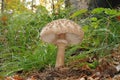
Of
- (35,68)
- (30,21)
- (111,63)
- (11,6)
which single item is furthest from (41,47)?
(11,6)

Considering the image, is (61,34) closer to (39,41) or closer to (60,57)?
(60,57)

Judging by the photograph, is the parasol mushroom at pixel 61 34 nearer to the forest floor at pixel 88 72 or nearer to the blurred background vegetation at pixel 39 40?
the forest floor at pixel 88 72

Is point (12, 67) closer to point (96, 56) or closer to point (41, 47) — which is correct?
point (41, 47)

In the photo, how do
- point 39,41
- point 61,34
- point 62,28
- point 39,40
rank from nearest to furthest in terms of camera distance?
point 62,28 < point 61,34 < point 39,41 < point 39,40

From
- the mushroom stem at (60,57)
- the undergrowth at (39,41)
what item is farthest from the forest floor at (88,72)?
the undergrowth at (39,41)

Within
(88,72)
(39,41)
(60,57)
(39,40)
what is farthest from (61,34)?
(39,40)

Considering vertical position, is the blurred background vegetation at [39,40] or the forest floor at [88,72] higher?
the blurred background vegetation at [39,40]
